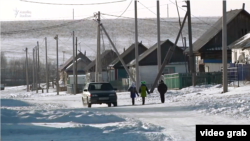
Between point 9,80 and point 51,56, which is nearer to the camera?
point 9,80

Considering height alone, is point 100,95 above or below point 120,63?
below

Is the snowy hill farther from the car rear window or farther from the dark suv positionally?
the dark suv

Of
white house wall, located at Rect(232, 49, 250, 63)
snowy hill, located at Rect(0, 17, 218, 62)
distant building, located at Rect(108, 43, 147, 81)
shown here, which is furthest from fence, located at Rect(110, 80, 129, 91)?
snowy hill, located at Rect(0, 17, 218, 62)

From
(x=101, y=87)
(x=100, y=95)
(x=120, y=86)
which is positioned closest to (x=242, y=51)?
(x=101, y=87)

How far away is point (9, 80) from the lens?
148 meters

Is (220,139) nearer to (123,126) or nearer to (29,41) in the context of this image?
(123,126)

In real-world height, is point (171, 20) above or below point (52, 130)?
above

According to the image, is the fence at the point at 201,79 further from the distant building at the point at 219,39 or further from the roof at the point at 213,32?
the roof at the point at 213,32

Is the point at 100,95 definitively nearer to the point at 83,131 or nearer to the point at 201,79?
the point at 83,131

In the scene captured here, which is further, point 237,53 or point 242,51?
point 237,53

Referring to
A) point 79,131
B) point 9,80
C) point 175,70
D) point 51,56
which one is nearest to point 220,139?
point 79,131

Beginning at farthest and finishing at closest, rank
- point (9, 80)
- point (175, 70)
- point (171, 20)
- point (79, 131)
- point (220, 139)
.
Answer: point (171, 20)
point (9, 80)
point (175, 70)
point (79, 131)
point (220, 139)

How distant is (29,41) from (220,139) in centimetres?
18674

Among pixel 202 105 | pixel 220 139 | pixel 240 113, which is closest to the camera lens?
pixel 220 139
